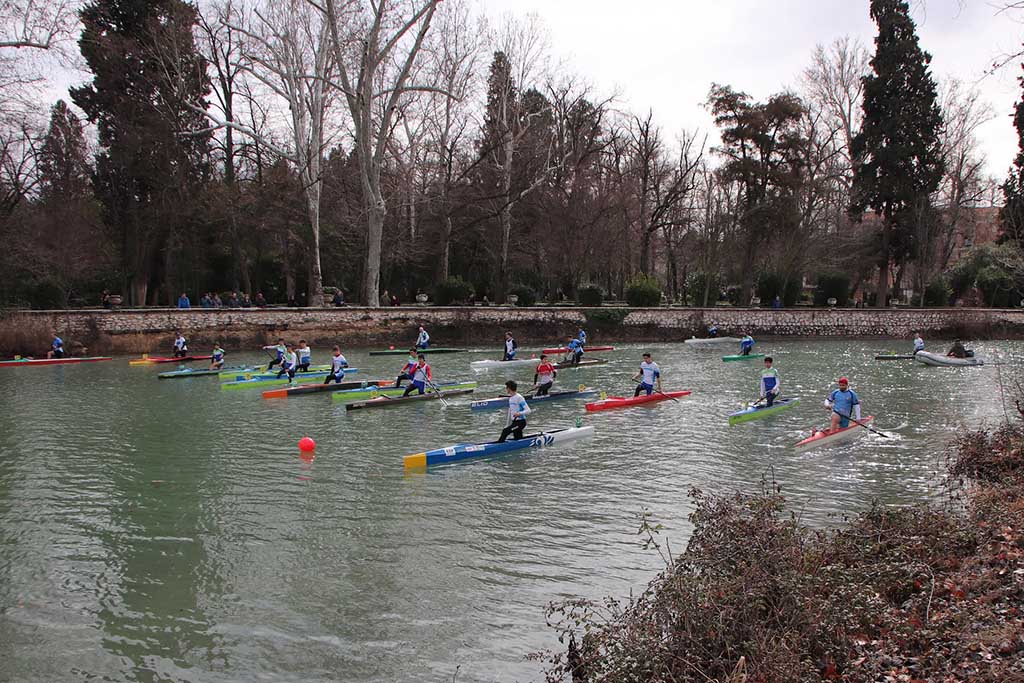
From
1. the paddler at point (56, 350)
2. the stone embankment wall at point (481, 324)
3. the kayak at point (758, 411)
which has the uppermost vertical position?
the stone embankment wall at point (481, 324)

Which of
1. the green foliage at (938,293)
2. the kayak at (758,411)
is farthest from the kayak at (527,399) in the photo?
the green foliage at (938,293)

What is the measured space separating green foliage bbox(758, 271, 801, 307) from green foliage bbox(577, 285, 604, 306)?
13176 millimetres

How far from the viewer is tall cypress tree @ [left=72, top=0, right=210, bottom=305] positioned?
41531 millimetres

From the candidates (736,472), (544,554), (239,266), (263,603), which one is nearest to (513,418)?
(736,472)

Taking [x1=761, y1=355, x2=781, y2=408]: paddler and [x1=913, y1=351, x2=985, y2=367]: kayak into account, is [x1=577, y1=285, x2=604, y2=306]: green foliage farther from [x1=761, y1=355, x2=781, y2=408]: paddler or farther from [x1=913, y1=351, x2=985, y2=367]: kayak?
[x1=761, y1=355, x2=781, y2=408]: paddler

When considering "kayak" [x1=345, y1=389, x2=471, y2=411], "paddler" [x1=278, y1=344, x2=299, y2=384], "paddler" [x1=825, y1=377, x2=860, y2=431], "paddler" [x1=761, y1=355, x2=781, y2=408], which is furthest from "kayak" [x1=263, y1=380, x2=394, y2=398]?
"paddler" [x1=825, y1=377, x2=860, y2=431]

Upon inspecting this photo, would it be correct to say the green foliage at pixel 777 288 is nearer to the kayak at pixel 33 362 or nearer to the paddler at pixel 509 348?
the paddler at pixel 509 348

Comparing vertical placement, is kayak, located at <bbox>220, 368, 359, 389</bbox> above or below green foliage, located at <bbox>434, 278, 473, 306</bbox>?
below

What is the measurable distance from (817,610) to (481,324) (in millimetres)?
37112

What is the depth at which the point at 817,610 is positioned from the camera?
6.46m

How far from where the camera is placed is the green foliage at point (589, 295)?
156 feet

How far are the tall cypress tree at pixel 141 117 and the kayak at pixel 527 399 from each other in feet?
95.5

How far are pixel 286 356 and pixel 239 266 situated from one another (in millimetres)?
24251

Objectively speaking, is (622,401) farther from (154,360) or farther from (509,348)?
(154,360)
